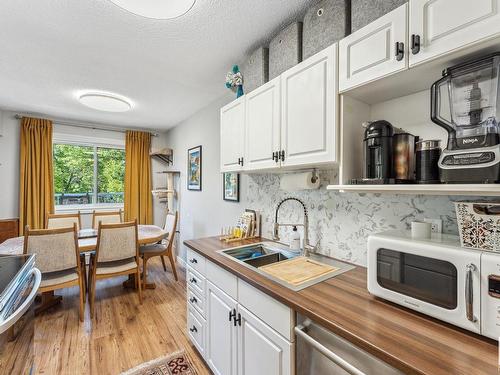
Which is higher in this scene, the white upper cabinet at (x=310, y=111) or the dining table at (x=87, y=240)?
the white upper cabinet at (x=310, y=111)

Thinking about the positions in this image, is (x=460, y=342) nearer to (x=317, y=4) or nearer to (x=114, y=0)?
(x=317, y=4)

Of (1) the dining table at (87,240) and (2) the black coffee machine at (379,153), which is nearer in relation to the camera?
(2) the black coffee machine at (379,153)

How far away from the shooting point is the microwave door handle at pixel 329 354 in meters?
0.80

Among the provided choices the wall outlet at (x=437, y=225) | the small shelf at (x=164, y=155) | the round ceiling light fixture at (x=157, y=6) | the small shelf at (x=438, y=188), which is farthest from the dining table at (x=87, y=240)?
the wall outlet at (x=437, y=225)

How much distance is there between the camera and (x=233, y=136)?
2002mm

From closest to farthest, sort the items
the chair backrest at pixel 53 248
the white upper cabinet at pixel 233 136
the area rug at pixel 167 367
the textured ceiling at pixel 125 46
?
the textured ceiling at pixel 125 46 < the area rug at pixel 167 367 < the white upper cabinet at pixel 233 136 < the chair backrest at pixel 53 248

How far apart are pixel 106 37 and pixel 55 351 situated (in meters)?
2.52

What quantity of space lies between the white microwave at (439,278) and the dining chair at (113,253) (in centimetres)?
251

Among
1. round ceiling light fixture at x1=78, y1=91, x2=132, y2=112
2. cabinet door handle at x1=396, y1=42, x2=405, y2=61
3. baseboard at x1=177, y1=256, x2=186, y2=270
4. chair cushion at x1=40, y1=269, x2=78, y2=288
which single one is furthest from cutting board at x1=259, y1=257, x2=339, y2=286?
baseboard at x1=177, y1=256, x2=186, y2=270

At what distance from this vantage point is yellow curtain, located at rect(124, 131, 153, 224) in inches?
173

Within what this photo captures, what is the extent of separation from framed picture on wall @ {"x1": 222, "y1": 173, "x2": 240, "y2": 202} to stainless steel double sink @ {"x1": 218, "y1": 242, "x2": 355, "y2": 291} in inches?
30.4

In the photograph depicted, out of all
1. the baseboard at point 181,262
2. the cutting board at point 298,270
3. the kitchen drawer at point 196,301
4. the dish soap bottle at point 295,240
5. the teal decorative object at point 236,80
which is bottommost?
the baseboard at point 181,262

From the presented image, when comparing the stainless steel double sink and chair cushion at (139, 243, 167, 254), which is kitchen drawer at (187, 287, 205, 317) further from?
chair cushion at (139, 243, 167, 254)

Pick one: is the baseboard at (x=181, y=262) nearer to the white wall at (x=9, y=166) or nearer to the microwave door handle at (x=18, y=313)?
the white wall at (x=9, y=166)
